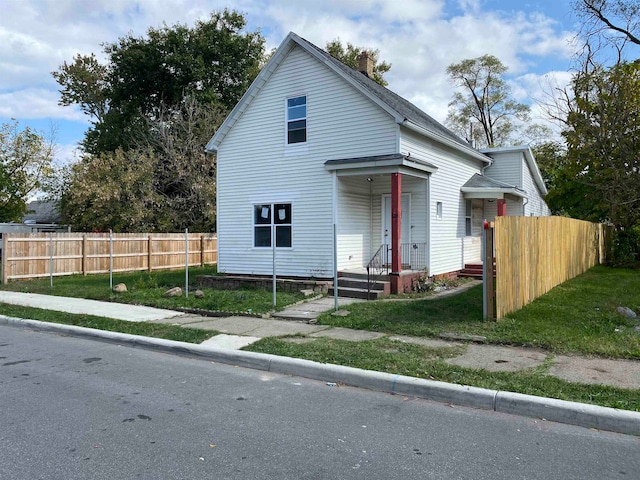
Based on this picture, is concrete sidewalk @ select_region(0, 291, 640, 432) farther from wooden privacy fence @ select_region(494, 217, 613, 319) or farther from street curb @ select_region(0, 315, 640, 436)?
wooden privacy fence @ select_region(494, 217, 613, 319)

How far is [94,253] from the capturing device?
21375mm

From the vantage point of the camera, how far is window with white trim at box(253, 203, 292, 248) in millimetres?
15156

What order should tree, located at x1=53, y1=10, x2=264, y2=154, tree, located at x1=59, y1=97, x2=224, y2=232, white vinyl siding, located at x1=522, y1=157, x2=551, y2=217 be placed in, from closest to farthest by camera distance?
white vinyl siding, located at x1=522, y1=157, x2=551, y2=217
tree, located at x1=59, y1=97, x2=224, y2=232
tree, located at x1=53, y1=10, x2=264, y2=154

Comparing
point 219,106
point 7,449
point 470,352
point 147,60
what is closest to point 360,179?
point 470,352

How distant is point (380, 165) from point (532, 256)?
4455mm

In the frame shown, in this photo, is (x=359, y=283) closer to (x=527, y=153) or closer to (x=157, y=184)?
(x=527, y=153)

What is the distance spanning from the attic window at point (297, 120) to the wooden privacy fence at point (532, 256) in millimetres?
7129

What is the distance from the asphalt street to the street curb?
13 centimetres

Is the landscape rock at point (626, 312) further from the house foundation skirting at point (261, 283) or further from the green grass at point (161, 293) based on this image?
the green grass at point (161, 293)

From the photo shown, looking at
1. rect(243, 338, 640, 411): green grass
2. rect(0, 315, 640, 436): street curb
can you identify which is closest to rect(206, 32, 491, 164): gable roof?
rect(243, 338, 640, 411): green grass

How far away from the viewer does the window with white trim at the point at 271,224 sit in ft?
49.7

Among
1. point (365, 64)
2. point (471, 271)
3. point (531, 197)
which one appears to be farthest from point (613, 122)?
point (531, 197)

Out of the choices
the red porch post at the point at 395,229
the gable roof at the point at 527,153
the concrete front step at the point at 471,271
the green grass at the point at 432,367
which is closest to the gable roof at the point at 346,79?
the red porch post at the point at 395,229

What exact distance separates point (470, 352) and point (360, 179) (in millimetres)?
8495
